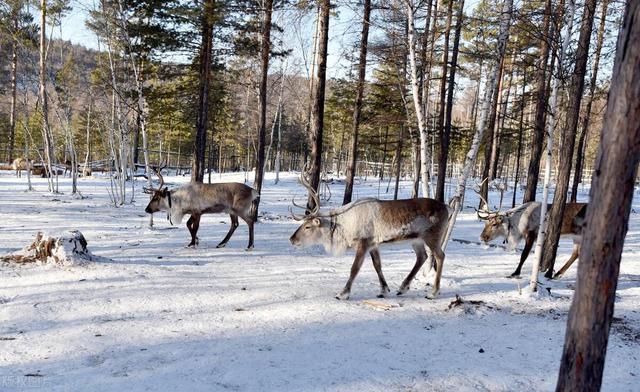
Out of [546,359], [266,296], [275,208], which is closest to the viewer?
[546,359]

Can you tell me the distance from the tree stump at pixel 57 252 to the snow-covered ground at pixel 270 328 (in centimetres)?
17

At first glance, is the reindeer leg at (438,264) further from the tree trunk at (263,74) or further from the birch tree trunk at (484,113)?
the tree trunk at (263,74)

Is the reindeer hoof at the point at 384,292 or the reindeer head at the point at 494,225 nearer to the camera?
the reindeer hoof at the point at 384,292

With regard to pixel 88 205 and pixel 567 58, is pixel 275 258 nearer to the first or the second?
pixel 567 58

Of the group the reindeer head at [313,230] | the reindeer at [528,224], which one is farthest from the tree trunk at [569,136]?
the reindeer head at [313,230]

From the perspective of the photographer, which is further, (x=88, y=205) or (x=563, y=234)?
(x=88, y=205)

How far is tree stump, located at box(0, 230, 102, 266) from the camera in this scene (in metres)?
6.79

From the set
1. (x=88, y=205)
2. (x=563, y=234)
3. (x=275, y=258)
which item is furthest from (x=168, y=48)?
(x=563, y=234)

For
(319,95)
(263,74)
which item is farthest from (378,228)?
(263,74)

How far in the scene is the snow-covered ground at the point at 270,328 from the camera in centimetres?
385

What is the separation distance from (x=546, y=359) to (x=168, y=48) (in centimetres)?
1580

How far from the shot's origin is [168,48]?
53.5 feet

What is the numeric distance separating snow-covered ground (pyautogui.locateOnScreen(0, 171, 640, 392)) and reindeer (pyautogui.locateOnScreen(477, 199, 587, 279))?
0.89 metres

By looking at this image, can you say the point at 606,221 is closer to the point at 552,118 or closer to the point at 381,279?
the point at 381,279
